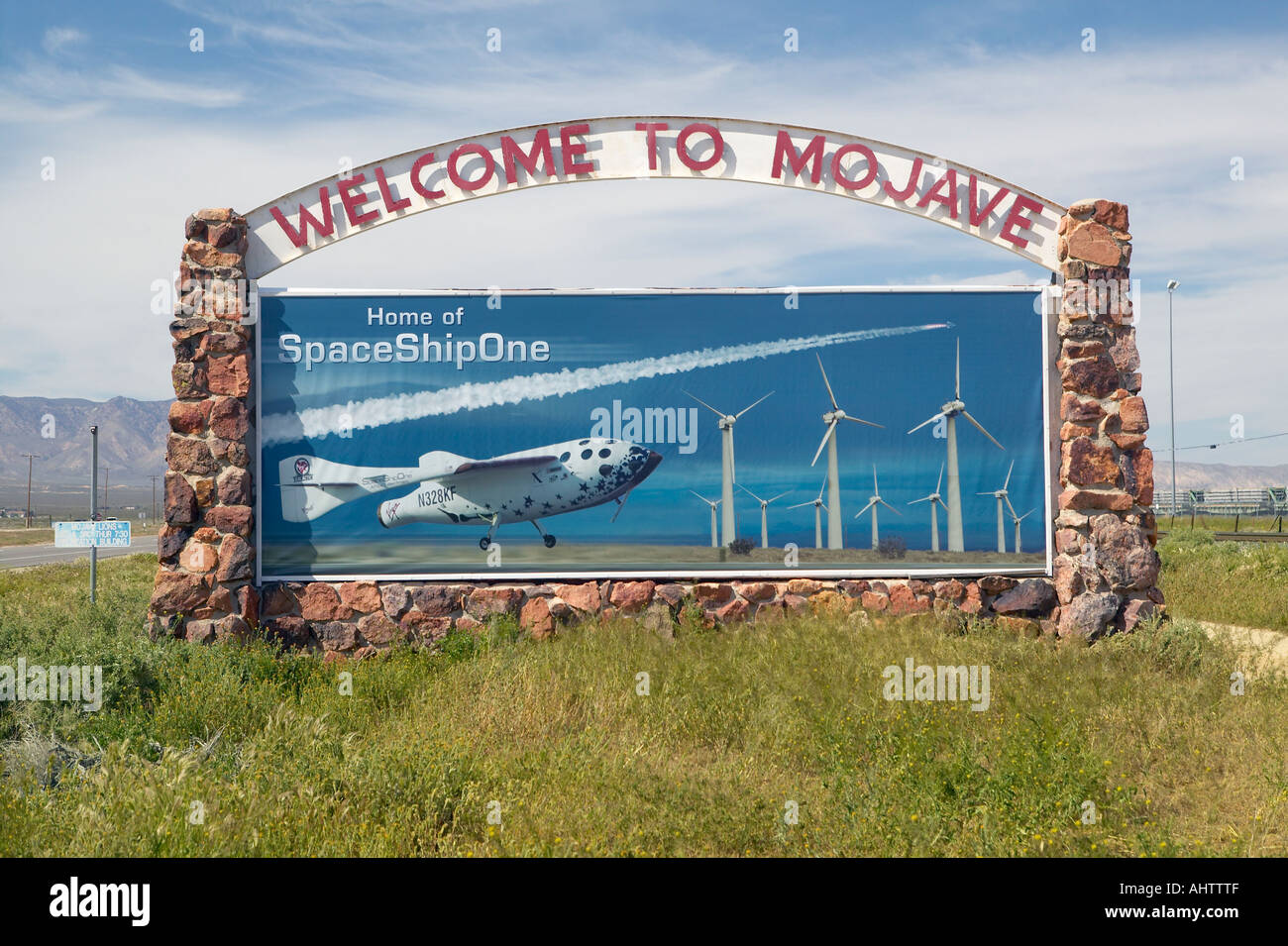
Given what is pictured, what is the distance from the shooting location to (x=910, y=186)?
39.2 ft

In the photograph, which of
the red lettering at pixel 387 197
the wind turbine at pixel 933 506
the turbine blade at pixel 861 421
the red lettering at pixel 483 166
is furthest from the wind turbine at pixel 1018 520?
the red lettering at pixel 387 197

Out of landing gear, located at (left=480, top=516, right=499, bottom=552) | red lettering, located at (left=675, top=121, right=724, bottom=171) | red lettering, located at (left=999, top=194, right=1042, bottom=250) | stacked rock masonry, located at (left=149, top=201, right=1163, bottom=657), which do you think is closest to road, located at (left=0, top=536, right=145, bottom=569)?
stacked rock masonry, located at (left=149, top=201, right=1163, bottom=657)

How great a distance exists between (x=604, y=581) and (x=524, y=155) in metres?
5.61

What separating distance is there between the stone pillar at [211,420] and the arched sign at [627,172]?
18.2 inches

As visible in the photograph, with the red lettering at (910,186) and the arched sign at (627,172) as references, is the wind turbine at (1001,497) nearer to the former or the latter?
the arched sign at (627,172)

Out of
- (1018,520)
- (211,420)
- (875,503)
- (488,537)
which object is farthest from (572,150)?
(1018,520)

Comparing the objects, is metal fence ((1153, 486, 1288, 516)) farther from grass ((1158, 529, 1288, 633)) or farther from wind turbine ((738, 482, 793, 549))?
wind turbine ((738, 482, 793, 549))

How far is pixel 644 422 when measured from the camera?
12.2 metres

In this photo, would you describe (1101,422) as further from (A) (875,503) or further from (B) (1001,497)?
(A) (875,503)

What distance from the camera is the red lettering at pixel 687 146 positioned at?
11875mm

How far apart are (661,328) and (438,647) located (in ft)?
16.4

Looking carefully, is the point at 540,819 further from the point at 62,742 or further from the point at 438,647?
the point at 438,647

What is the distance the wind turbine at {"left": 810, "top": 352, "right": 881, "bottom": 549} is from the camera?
1220cm
